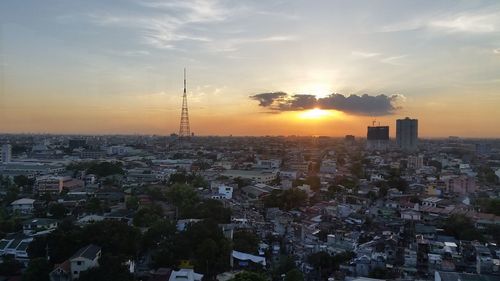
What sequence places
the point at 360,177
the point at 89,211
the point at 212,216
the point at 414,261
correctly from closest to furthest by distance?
1. the point at 414,261
2. the point at 212,216
3. the point at 89,211
4. the point at 360,177

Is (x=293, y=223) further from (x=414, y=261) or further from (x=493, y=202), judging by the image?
(x=493, y=202)

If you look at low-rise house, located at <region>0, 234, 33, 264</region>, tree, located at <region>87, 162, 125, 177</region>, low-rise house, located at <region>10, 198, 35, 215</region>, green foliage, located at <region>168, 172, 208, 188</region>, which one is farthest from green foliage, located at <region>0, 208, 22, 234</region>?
tree, located at <region>87, 162, 125, 177</region>

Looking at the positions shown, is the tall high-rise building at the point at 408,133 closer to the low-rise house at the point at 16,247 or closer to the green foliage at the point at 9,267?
the low-rise house at the point at 16,247

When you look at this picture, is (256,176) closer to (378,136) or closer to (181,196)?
(181,196)

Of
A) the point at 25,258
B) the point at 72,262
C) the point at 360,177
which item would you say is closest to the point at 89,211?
the point at 25,258

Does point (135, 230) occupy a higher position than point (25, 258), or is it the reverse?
point (135, 230)

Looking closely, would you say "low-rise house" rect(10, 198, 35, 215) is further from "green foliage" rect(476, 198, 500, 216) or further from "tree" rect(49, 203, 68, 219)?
"green foliage" rect(476, 198, 500, 216)
